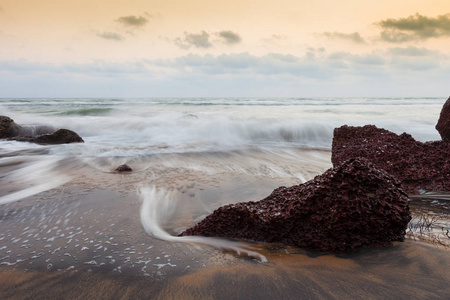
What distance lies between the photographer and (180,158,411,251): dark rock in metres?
1.86

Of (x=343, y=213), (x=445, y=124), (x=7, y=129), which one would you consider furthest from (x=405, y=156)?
(x=7, y=129)

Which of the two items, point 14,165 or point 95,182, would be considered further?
point 14,165

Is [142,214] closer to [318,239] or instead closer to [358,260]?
[318,239]

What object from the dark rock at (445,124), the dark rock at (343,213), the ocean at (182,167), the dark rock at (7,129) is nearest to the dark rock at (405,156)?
the dark rock at (445,124)

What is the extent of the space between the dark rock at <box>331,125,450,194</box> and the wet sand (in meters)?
0.70

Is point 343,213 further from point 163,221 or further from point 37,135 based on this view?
point 37,135

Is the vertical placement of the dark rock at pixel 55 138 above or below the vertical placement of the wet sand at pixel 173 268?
above

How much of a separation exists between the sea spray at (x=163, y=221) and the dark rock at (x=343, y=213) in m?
0.21

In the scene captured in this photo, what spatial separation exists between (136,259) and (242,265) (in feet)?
2.52

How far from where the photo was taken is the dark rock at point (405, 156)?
3.21 metres

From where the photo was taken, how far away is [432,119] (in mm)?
12930

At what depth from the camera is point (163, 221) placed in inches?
109

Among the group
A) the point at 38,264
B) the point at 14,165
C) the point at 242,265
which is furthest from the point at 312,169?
the point at 14,165

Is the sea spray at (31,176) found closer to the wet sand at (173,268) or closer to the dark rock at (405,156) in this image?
the wet sand at (173,268)
